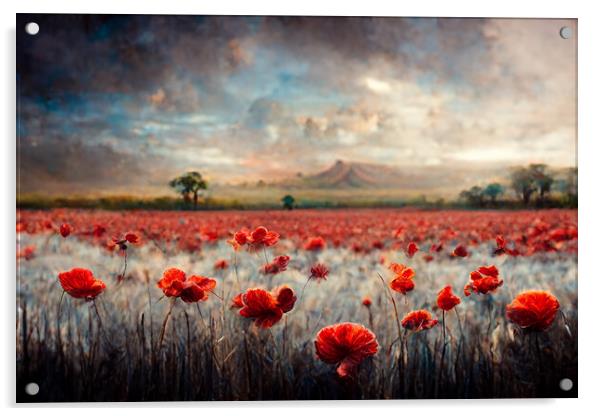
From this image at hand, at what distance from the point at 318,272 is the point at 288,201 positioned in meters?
0.33

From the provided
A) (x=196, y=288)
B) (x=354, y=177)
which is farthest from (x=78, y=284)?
(x=354, y=177)

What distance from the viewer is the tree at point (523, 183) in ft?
8.45

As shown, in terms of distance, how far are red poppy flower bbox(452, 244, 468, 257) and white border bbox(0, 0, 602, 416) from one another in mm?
515

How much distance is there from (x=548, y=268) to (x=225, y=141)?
4.98ft

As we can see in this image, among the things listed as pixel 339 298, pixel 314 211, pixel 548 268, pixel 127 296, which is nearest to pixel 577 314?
pixel 548 268

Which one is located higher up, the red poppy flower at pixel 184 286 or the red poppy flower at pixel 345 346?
the red poppy flower at pixel 184 286

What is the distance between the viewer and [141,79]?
253 cm

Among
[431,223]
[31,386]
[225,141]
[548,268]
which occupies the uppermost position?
[225,141]

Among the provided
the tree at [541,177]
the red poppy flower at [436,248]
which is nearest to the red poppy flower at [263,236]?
the red poppy flower at [436,248]

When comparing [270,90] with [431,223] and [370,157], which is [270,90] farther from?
[431,223]

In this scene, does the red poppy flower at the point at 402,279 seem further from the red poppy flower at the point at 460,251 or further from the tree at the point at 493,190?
the tree at the point at 493,190

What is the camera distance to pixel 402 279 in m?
2.54

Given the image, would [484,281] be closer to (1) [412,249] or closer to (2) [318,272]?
(1) [412,249]

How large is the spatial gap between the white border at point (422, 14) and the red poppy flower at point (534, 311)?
0.16 m
